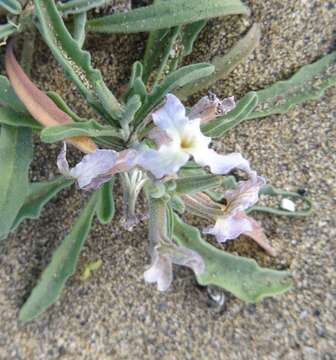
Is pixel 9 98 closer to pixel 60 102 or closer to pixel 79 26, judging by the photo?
pixel 60 102

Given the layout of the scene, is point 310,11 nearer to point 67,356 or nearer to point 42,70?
point 42,70

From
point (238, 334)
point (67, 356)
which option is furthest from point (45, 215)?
point (238, 334)

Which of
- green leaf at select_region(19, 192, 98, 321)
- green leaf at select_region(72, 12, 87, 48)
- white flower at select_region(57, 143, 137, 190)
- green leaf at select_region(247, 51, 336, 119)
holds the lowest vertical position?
green leaf at select_region(19, 192, 98, 321)

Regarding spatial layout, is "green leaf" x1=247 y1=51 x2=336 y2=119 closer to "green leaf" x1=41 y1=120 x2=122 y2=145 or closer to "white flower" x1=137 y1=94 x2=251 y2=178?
"green leaf" x1=41 y1=120 x2=122 y2=145

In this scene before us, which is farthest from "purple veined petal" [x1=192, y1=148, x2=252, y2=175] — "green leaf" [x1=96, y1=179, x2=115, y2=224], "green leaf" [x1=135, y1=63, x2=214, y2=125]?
"green leaf" [x1=96, y1=179, x2=115, y2=224]

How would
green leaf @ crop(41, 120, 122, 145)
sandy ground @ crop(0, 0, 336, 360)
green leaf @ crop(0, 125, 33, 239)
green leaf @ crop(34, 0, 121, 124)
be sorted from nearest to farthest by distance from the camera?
green leaf @ crop(41, 120, 122, 145) → green leaf @ crop(34, 0, 121, 124) → green leaf @ crop(0, 125, 33, 239) → sandy ground @ crop(0, 0, 336, 360)

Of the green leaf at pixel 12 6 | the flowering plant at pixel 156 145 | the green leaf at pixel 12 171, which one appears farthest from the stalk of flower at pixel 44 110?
the green leaf at pixel 12 6
